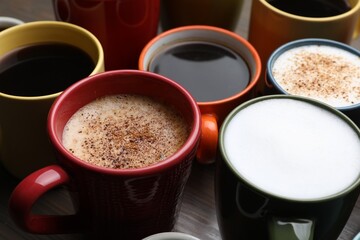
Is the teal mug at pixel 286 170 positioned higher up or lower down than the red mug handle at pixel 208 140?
higher up

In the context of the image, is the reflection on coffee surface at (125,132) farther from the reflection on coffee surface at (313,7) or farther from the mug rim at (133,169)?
the reflection on coffee surface at (313,7)

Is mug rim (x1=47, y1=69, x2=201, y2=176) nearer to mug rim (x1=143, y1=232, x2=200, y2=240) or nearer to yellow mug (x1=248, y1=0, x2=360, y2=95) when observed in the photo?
mug rim (x1=143, y1=232, x2=200, y2=240)

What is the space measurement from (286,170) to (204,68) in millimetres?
283

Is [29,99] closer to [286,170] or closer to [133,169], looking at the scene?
[133,169]

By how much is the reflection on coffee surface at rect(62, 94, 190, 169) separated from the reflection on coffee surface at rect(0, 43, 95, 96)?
8 centimetres

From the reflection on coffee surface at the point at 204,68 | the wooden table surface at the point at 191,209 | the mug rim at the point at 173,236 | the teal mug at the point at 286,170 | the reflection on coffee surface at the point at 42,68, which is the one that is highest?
the teal mug at the point at 286,170

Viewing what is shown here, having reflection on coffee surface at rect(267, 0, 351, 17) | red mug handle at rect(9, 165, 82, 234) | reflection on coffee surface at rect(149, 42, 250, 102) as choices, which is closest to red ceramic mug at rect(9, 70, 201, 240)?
red mug handle at rect(9, 165, 82, 234)

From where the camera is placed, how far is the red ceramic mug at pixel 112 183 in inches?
18.2

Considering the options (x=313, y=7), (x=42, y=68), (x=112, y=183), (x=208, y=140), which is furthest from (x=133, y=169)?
(x=313, y=7)

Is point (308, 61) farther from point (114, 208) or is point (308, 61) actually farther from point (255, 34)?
point (114, 208)

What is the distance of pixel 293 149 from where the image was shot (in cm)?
49

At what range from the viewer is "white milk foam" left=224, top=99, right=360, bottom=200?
452 millimetres

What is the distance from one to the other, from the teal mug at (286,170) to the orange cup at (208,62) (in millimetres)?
110

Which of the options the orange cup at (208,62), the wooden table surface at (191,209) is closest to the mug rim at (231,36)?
the orange cup at (208,62)
